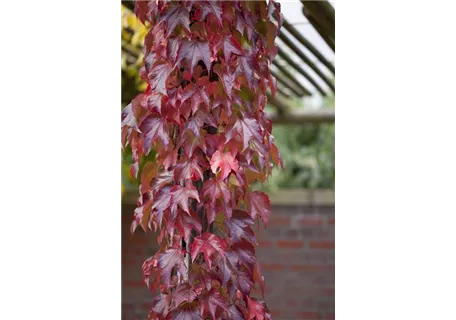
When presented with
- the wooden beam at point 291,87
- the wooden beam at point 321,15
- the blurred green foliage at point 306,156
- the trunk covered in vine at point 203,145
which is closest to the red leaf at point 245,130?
the trunk covered in vine at point 203,145

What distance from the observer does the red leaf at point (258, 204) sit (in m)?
1.77

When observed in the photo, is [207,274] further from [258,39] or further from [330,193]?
[330,193]

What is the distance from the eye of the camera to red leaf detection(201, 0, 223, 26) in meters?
1.65

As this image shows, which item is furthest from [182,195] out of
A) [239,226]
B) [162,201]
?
[239,226]

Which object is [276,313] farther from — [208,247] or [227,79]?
[227,79]

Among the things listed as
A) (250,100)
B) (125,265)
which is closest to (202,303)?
(250,100)

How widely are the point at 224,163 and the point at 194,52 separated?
0.95ft

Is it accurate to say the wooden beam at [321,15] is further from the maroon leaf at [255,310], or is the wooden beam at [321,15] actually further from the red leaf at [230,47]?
the maroon leaf at [255,310]

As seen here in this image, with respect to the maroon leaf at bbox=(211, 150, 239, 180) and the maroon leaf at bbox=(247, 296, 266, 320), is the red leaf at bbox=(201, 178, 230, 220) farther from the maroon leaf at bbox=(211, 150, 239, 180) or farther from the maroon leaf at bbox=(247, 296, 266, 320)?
the maroon leaf at bbox=(247, 296, 266, 320)

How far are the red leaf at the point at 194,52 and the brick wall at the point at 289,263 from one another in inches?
131

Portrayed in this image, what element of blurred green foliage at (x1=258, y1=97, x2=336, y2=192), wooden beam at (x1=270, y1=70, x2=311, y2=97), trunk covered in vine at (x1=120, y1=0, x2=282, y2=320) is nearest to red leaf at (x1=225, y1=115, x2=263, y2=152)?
trunk covered in vine at (x1=120, y1=0, x2=282, y2=320)

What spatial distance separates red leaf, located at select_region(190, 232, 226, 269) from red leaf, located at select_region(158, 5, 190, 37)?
1.72ft
